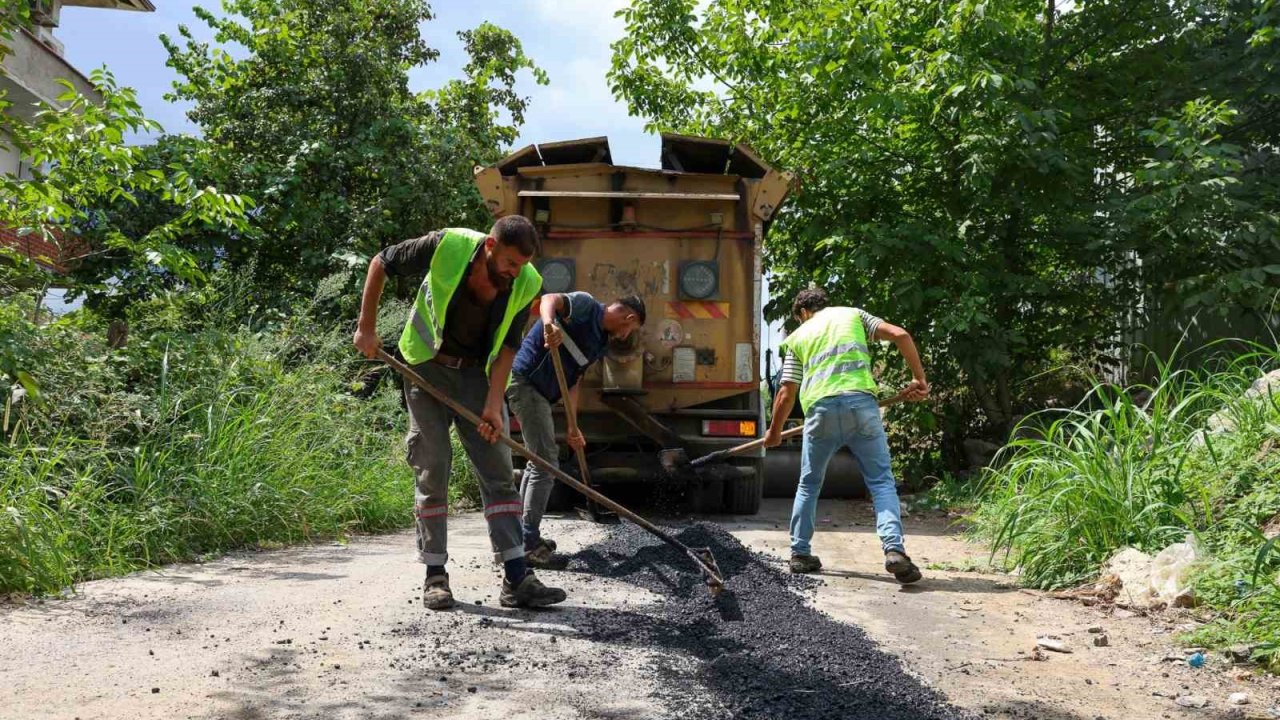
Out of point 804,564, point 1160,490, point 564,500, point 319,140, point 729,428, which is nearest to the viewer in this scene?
point 1160,490

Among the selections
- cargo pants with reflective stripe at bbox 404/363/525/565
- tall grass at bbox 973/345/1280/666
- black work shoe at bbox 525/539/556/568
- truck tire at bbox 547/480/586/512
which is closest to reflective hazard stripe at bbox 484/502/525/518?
cargo pants with reflective stripe at bbox 404/363/525/565

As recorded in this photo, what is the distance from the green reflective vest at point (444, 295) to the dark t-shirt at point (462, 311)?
28mm

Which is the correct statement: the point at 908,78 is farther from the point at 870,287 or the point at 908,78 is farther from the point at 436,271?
the point at 436,271

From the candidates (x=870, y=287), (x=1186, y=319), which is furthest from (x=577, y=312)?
(x=1186, y=319)

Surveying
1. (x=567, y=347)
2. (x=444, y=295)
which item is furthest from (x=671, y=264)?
(x=444, y=295)

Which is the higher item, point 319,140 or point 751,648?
point 319,140

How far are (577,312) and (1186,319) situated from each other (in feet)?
18.5

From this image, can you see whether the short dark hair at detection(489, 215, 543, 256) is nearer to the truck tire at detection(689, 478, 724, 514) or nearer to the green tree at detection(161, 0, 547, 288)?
the truck tire at detection(689, 478, 724, 514)

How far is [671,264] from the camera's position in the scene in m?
8.66

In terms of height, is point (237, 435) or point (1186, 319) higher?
point (1186, 319)

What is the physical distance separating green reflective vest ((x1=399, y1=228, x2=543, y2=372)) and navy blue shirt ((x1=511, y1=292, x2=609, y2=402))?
1.44m

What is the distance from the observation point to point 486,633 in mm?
4227

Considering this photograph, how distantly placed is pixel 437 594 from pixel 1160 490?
346 cm

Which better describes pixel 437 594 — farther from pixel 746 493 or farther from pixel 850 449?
pixel 746 493
